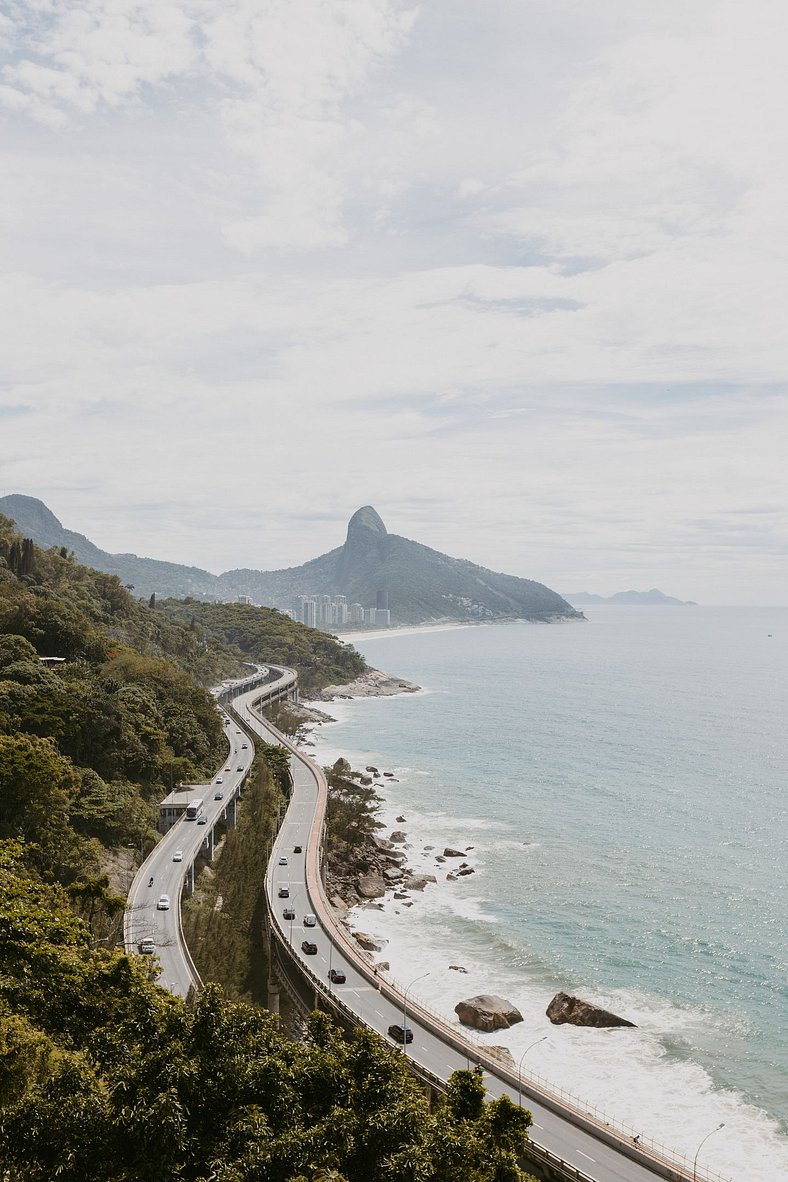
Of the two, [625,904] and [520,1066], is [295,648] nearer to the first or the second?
[625,904]

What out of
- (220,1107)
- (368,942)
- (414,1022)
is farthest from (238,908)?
(220,1107)

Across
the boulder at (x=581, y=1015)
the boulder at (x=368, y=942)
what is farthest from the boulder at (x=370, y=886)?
the boulder at (x=581, y=1015)

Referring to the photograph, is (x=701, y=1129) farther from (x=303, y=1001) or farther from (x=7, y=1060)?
(x=7, y=1060)

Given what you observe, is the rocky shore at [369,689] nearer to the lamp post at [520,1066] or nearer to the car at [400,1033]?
the lamp post at [520,1066]

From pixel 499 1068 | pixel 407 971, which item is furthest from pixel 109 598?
pixel 499 1068

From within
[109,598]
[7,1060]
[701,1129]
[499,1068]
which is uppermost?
[109,598]
